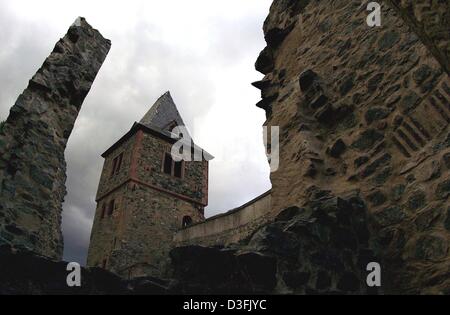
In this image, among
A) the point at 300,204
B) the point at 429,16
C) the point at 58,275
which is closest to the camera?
the point at 429,16

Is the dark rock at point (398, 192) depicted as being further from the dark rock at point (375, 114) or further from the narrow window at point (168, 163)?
the narrow window at point (168, 163)

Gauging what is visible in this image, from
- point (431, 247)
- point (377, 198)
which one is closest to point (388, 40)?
point (377, 198)

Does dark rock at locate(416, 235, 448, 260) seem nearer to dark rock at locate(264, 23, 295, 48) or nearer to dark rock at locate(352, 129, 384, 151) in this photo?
dark rock at locate(352, 129, 384, 151)

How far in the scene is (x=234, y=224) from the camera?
1302 cm

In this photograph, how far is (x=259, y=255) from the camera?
240 cm

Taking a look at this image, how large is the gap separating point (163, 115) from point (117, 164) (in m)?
4.32

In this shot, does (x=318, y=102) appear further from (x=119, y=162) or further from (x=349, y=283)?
(x=119, y=162)

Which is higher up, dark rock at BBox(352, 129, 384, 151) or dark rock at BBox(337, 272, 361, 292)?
dark rock at BBox(352, 129, 384, 151)

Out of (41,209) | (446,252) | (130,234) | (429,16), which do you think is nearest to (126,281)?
(41,209)

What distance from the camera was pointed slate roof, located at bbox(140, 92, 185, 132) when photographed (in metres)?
22.9

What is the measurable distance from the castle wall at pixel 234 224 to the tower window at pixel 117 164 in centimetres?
764

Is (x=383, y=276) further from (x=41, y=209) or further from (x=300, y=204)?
(x=41, y=209)

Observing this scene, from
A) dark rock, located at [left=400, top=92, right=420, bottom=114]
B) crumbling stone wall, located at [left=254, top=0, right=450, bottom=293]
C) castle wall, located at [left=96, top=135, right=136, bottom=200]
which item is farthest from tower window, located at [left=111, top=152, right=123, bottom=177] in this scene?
dark rock, located at [left=400, top=92, right=420, bottom=114]
